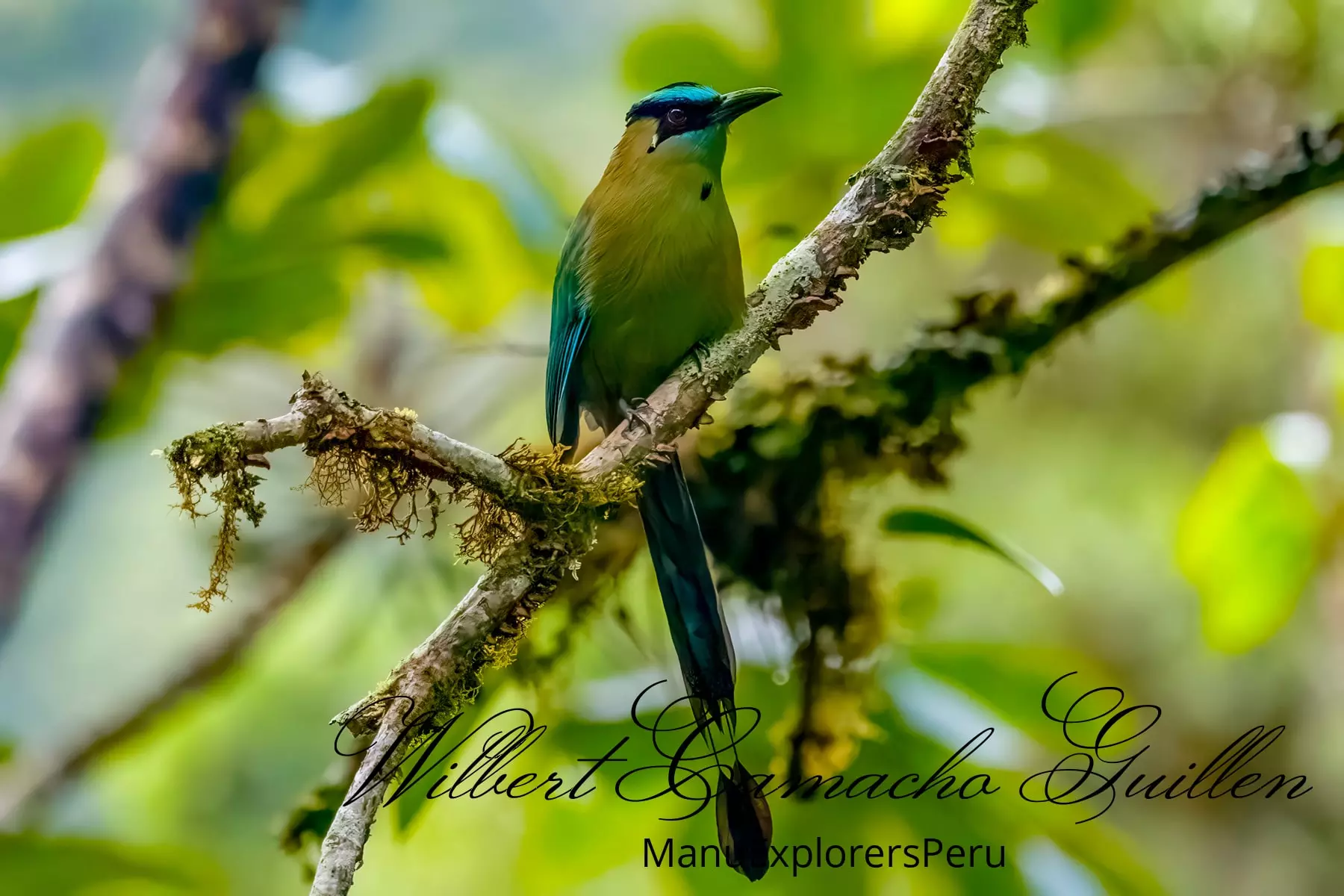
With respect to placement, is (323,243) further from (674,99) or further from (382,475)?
(382,475)

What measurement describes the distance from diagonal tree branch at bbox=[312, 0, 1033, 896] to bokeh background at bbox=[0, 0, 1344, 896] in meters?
0.43

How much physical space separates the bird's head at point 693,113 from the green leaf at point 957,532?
0.55 metres

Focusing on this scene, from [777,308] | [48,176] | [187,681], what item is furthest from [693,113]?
[48,176]

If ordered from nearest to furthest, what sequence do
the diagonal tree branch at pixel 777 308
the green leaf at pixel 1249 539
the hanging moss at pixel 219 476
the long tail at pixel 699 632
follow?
1. the hanging moss at pixel 219 476
2. the diagonal tree branch at pixel 777 308
3. the long tail at pixel 699 632
4. the green leaf at pixel 1249 539

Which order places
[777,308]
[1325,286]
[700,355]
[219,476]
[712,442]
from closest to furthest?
[219,476], [777,308], [700,355], [712,442], [1325,286]

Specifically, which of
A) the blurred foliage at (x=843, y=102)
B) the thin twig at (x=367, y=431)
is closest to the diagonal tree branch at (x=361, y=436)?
the thin twig at (x=367, y=431)

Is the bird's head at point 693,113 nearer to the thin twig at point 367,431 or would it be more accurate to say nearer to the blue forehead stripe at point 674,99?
the blue forehead stripe at point 674,99

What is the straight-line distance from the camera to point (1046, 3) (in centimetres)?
180

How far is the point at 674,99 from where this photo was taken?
4.50 feet

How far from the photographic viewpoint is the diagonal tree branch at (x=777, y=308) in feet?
3.13

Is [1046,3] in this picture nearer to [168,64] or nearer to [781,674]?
[781,674]

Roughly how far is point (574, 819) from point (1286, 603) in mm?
1129

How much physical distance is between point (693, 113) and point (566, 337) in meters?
0.33

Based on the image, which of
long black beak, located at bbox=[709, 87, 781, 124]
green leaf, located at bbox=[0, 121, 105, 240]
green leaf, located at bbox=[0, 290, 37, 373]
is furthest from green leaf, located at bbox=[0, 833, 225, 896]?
long black beak, located at bbox=[709, 87, 781, 124]
